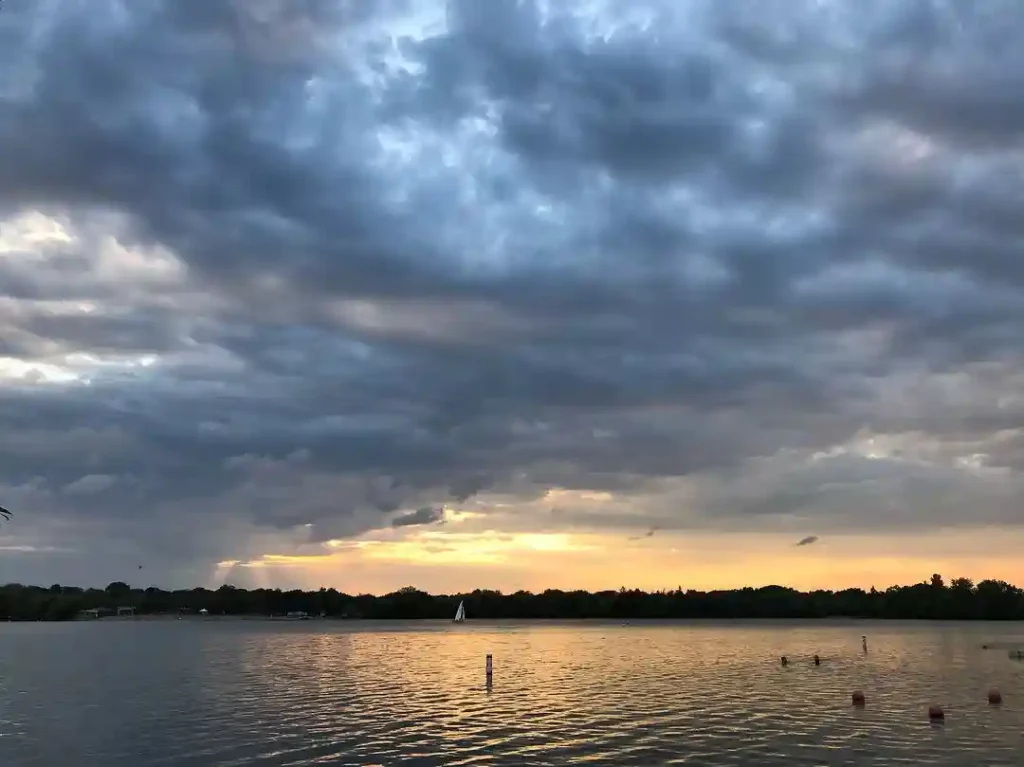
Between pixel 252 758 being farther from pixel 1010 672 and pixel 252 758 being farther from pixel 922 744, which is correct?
pixel 1010 672

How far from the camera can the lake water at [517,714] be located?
41.6 meters

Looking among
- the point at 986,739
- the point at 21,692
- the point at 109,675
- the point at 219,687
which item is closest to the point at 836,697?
the point at 986,739

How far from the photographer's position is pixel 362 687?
2990 inches

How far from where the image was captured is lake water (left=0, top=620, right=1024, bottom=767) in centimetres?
4156

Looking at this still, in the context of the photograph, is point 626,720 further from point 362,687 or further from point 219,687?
Answer: point 219,687

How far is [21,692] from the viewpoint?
7500 cm

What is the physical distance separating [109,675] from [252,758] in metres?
61.9

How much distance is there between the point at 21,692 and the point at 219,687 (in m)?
16.0

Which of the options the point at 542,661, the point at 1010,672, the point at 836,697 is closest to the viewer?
the point at 836,697

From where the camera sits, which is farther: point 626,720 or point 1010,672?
point 1010,672

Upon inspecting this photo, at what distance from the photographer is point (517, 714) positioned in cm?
5544

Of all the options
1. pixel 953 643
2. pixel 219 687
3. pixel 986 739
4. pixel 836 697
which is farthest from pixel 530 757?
pixel 953 643

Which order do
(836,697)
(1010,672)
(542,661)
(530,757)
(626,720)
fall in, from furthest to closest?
(542,661)
(1010,672)
(836,697)
(626,720)
(530,757)

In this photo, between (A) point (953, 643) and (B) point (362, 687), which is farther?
(A) point (953, 643)
